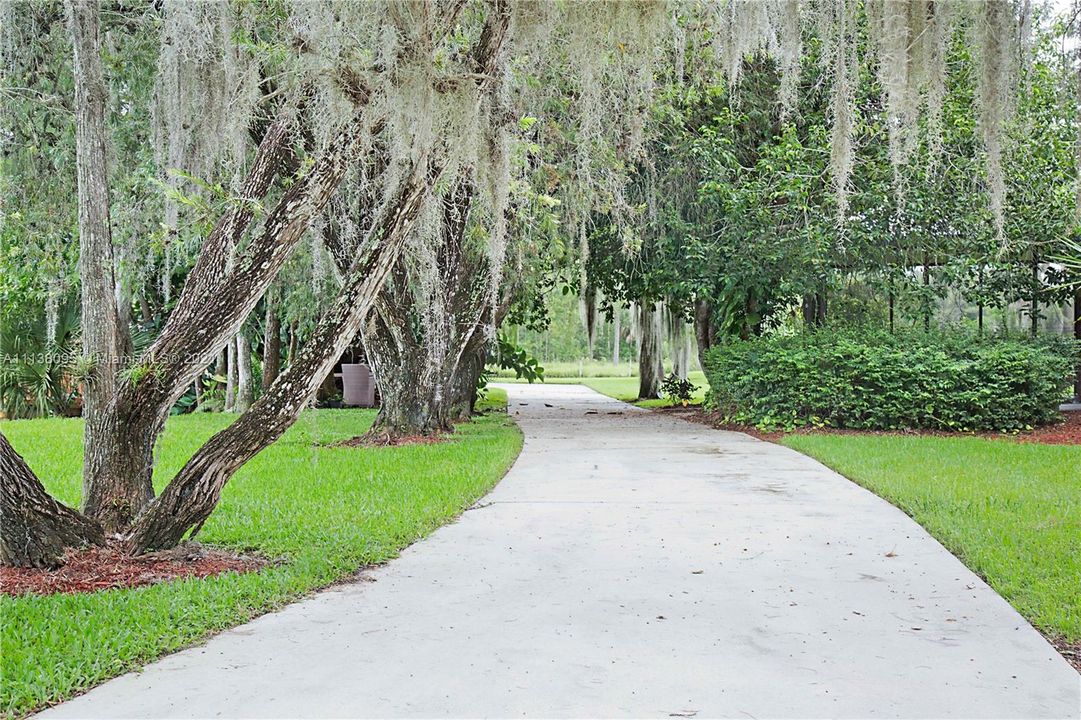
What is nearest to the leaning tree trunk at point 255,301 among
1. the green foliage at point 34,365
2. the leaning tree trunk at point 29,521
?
the leaning tree trunk at point 29,521

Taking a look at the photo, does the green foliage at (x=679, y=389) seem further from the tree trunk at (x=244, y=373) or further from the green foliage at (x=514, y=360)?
the tree trunk at (x=244, y=373)

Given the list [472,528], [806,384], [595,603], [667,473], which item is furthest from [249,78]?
[806,384]

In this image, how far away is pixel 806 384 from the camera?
12375mm

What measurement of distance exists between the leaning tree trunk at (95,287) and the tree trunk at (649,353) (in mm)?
15946

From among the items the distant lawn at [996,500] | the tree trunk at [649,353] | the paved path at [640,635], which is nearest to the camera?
the paved path at [640,635]

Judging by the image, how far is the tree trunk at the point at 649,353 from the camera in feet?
69.5

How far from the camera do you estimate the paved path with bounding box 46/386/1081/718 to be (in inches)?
119

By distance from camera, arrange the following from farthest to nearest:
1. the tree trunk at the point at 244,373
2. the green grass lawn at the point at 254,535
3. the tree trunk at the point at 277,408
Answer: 1. the tree trunk at the point at 244,373
2. the tree trunk at the point at 277,408
3. the green grass lawn at the point at 254,535

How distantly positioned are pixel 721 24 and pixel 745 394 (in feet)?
24.6

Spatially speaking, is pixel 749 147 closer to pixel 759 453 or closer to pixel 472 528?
pixel 759 453

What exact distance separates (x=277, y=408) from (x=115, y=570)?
108cm

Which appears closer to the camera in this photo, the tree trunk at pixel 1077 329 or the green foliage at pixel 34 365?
the tree trunk at pixel 1077 329

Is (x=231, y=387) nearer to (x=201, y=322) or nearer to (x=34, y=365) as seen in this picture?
(x=34, y=365)

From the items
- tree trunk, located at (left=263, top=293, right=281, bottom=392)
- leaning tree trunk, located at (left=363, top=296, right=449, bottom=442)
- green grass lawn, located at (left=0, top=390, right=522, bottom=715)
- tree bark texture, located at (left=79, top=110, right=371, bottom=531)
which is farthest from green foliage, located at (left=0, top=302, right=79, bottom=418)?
tree bark texture, located at (left=79, top=110, right=371, bottom=531)
